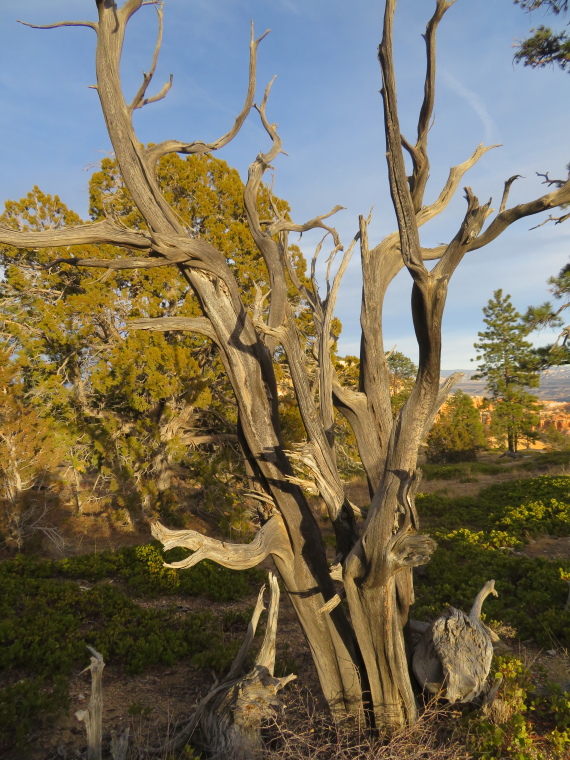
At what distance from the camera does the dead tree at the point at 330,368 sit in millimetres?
2748

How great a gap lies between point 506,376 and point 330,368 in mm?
30896

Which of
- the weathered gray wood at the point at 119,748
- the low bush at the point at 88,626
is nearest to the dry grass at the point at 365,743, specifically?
the weathered gray wood at the point at 119,748

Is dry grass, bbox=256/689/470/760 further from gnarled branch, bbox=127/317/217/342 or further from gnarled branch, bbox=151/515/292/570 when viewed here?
gnarled branch, bbox=127/317/217/342

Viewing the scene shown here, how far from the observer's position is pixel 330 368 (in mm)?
3830

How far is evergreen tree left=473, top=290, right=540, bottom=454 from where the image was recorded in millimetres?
29359

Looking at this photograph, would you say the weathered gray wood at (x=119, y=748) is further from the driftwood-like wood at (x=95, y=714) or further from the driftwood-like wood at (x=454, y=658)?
the driftwood-like wood at (x=454, y=658)

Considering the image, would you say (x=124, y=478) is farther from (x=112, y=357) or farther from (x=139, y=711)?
(x=139, y=711)

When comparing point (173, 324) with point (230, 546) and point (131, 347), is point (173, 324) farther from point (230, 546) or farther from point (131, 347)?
point (131, 347)

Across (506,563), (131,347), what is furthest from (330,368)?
(131,347)

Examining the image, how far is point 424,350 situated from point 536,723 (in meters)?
3.50

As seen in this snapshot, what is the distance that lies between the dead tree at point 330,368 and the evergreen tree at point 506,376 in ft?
95.1

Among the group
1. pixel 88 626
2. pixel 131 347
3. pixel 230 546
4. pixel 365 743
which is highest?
pixel 131 347

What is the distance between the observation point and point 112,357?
34.7ft

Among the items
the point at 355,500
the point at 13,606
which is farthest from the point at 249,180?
the point at 355,500
